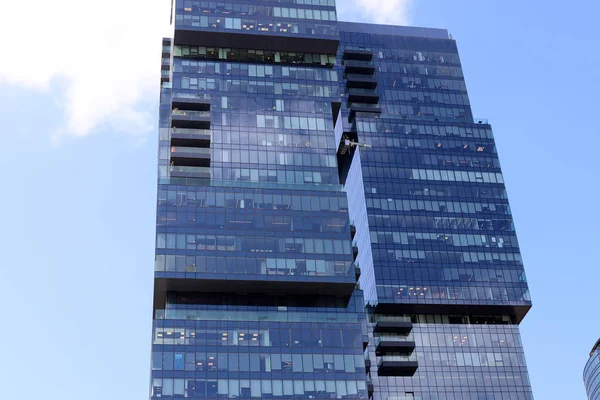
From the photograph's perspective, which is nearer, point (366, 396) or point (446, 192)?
point (366, 396)

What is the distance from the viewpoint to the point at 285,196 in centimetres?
13050

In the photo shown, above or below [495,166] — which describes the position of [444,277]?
below

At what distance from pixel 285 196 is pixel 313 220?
558 cm

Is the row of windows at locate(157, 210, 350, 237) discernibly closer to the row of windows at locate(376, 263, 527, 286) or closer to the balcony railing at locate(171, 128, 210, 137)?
the balcony railing at locate(171, 128, 210, 137)

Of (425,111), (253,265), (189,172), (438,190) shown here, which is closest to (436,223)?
(438,190)

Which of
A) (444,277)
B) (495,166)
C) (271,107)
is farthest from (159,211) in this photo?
(495,166)

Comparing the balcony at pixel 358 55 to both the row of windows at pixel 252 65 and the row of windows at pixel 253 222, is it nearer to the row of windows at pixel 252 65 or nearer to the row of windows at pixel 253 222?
the row of windows at pixel 252 65

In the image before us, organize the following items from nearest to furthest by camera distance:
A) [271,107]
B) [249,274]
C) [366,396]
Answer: [366,396]
[249,274]
[271,107]

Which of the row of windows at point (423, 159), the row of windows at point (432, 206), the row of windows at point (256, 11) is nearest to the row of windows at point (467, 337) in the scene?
the row of windows at point (432, 206)

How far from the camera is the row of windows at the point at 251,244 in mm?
123688

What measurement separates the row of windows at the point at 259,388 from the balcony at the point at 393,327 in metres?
32.6

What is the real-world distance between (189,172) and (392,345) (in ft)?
144

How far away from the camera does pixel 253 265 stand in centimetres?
12356

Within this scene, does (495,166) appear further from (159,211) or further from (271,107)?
(159,211)
